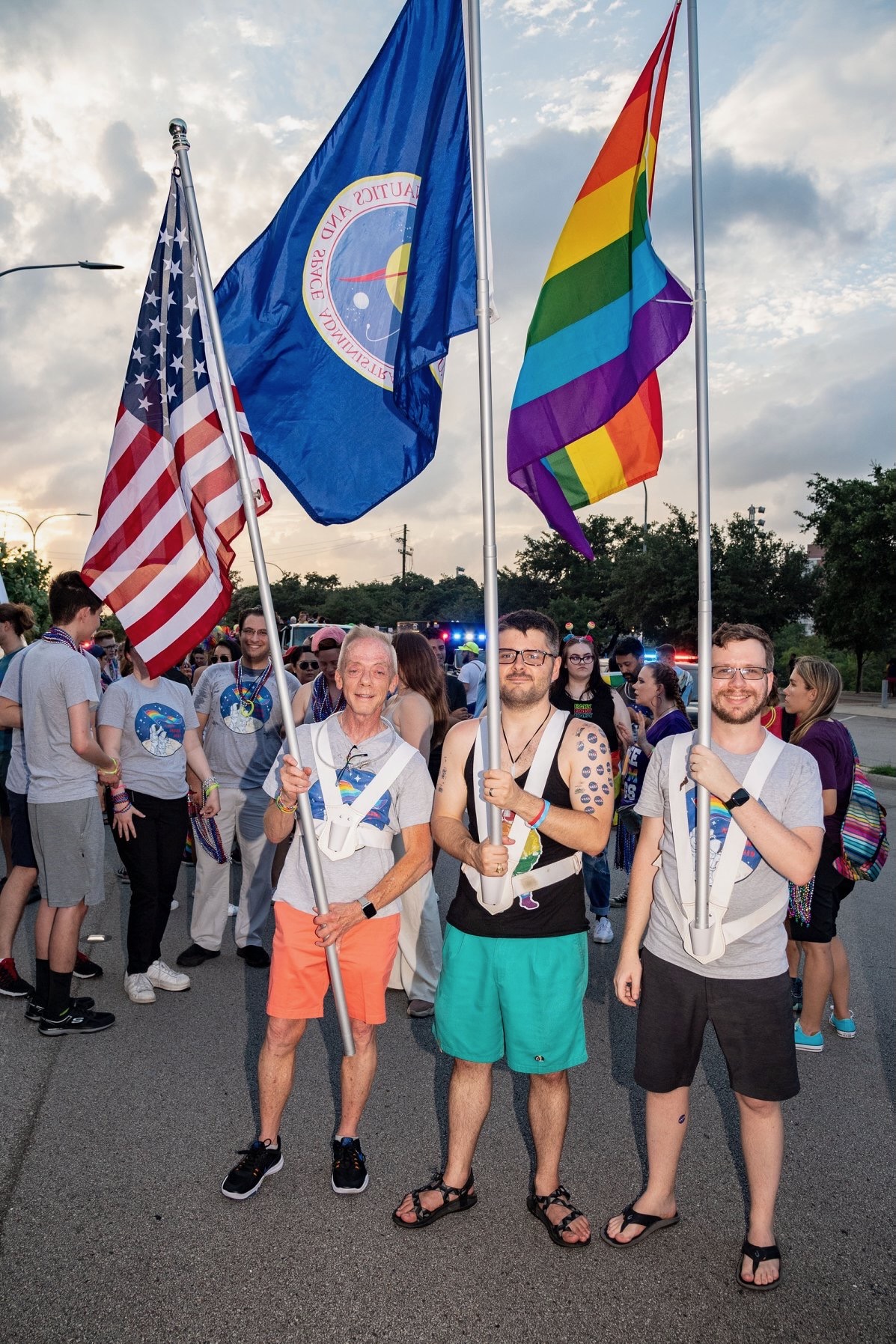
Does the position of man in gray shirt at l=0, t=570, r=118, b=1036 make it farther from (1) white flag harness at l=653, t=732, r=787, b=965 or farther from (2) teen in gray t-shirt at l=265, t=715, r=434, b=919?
(1) white flag harness at l=653, t=732, r=787, b=965

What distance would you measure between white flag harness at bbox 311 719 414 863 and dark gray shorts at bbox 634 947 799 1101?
1093mm

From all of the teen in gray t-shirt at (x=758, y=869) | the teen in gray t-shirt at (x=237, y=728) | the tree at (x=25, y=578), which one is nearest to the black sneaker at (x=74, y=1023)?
the teen in gray t-shirt at (x=237, y=728)

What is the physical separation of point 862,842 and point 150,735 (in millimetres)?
3879

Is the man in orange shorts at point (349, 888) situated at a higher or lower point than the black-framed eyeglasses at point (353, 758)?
lower

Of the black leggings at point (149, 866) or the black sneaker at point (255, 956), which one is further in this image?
the black sneaker at point (255, 956)

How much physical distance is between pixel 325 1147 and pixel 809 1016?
2534 millimetres

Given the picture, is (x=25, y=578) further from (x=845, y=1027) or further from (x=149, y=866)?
(x=845, y=1027)

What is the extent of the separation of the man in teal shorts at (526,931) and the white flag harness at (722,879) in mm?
245

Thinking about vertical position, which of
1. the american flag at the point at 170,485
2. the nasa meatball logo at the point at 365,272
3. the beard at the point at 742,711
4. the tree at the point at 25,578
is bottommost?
the beard at the point at 742,711

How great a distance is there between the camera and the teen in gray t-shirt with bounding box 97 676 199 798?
5180 mm

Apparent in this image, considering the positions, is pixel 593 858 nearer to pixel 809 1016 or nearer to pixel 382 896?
pixel 809 1016

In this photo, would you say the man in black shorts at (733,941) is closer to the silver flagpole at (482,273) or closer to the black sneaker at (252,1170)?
the silver flagpole at (482,273)

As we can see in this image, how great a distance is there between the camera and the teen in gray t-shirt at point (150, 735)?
518cm

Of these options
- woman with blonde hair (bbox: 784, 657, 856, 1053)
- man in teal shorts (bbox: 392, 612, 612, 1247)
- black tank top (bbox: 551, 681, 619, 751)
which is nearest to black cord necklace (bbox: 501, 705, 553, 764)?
man in teal shorts (bbox: 392, 612, 612, 1247)
